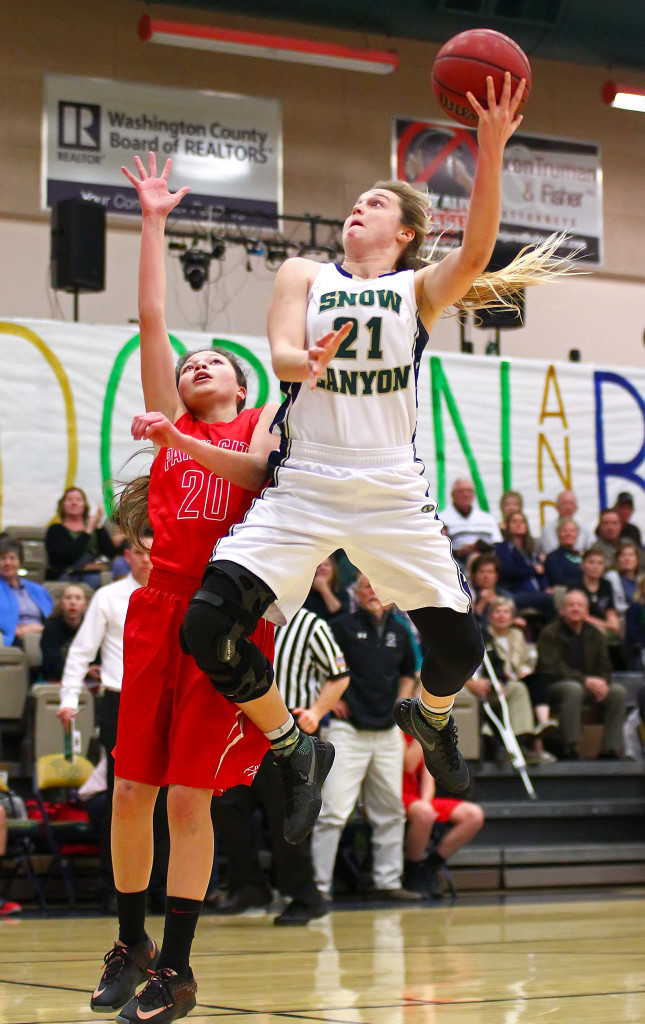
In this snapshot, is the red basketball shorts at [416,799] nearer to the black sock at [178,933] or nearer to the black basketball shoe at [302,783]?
the black basketball shoe at [302,783]

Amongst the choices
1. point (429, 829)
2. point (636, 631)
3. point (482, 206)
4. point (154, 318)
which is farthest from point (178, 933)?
point (636, 631)

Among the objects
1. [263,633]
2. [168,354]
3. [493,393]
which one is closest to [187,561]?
[263,633]

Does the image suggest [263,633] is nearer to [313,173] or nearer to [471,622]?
→ [471,622]

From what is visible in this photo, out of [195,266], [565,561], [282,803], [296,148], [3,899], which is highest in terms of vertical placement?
[296,148]

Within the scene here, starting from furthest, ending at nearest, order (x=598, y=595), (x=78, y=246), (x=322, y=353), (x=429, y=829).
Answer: (x=78, y=246)
(x=598, y=595)
(x=429, y=829)
(x=322, y=353)

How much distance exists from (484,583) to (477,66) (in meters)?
Answer: 6.80

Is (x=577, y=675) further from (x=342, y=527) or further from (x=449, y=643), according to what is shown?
(x=342, y=527)

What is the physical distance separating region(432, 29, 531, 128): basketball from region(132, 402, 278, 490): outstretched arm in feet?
A: 3.58

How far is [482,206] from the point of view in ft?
11.2

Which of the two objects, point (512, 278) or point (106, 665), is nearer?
point (512, 278)

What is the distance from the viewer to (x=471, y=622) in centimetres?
368

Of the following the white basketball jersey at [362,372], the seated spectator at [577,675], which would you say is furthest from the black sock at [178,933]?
the seated spectator at [577,675]

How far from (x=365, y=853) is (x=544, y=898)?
1.25m

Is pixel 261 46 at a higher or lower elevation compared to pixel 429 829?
higher
